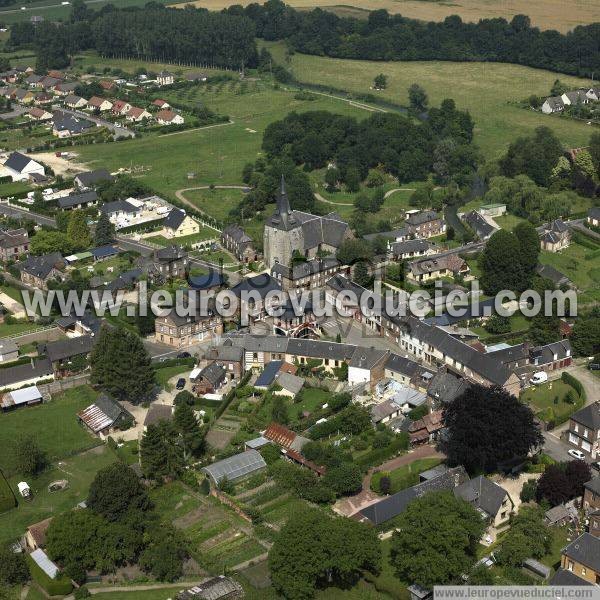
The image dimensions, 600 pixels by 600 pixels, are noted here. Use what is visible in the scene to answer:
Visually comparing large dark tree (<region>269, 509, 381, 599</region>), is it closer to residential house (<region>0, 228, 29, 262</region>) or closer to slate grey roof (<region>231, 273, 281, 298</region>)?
slate grey roof (<region>231, 273, 281, 298</region>)

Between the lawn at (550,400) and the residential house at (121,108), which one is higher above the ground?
the residential house at (121,108)

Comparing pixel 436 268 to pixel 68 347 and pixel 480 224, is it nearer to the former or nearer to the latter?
pixel 480 224

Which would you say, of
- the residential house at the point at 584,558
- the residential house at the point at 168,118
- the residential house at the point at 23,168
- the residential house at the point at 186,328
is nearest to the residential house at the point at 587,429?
the residential house at the point at 584,558

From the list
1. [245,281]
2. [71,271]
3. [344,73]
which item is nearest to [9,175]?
[71,271]

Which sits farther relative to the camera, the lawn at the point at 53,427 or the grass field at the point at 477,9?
the grass field at the point at 477,9

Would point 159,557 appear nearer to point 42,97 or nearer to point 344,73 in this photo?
point 42,97

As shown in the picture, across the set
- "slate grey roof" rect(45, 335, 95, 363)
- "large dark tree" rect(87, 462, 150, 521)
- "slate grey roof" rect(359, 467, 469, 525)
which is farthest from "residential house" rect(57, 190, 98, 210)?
"slate grey roof" rect(359, 467, 469, 525)

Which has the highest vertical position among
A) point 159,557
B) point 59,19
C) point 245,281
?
point 59,19

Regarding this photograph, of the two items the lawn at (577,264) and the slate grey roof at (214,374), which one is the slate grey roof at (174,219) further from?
the lawn at (577,264)
